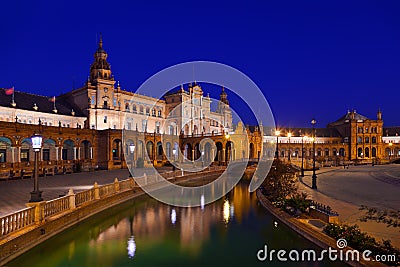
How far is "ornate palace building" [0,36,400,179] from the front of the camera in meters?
41.9

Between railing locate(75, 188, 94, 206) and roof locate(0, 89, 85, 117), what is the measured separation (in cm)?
3632

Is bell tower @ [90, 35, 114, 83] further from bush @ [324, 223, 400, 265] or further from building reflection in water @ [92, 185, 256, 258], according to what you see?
bush @ [324, 223, 400, 265]

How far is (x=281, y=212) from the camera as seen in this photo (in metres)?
15.4

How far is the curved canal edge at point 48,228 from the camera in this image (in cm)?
934

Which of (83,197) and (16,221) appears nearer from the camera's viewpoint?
(16,221)

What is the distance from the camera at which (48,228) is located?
11.8 meters

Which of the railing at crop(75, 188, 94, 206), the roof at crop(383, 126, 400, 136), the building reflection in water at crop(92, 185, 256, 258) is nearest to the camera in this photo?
the building reflection in water at crop(92, 185, 256, 258)

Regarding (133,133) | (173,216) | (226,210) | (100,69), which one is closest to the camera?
(173,216)

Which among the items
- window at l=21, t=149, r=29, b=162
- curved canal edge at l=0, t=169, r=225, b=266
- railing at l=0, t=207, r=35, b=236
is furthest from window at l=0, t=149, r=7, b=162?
railing at l=0, t=207, r=35, b=236

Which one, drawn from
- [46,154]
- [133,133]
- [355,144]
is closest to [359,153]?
[355,144]

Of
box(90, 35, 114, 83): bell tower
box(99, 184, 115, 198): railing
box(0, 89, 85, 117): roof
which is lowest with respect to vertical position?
box(99, 184, 115, 198): railing

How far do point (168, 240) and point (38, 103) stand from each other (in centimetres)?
5037

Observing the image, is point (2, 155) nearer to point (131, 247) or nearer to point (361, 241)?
point (131, 247)

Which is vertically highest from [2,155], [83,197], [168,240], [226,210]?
[2,155]
